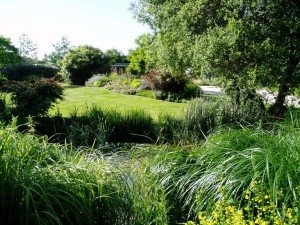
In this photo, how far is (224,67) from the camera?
28.3 feet

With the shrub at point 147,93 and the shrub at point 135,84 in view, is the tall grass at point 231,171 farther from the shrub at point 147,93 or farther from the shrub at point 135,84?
the shrub at point 135,84

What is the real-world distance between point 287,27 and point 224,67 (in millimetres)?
1573

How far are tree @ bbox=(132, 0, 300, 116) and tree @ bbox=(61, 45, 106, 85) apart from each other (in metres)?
17.8

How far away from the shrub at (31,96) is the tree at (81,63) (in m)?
16.2

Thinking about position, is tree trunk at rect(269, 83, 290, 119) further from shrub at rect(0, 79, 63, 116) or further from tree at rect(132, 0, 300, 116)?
shrub at rect(0, 79, 63, 116)

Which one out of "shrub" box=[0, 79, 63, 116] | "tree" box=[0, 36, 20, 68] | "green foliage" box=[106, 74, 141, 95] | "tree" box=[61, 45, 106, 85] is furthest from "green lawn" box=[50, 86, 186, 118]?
"tree" box=[61, 45, 106, 85]

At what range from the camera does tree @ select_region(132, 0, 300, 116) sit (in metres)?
8.09

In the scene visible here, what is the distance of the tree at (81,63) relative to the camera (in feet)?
85.5

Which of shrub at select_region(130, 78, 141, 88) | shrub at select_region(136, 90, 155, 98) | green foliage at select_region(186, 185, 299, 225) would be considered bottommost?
shrub at select_region(136, 90, 155, 98)

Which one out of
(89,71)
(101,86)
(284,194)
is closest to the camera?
(284,194)

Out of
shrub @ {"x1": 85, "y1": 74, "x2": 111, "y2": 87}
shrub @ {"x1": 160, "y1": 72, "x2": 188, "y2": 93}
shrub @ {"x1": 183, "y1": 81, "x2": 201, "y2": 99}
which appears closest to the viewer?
shrub @ {"x1": 183, "y1": 81, "x2": 201, "y2": 99}

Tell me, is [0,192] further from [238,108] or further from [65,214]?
[238,108]

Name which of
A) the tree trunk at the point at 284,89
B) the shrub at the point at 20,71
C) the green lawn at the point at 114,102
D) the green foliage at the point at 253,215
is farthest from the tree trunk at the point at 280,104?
Answer: the shrub at the point at 20,71

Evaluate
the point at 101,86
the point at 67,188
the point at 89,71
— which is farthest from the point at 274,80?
the point at 89,71
